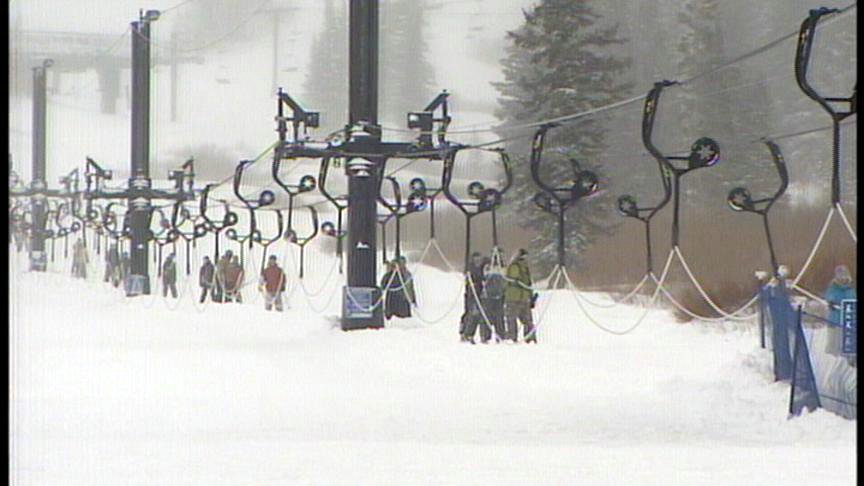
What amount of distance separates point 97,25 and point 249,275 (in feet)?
16.4

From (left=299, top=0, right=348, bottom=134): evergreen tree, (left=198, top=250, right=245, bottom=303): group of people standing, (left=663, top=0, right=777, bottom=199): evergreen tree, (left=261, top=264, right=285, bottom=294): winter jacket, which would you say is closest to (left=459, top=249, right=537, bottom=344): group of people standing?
(left=261, top=264, right=285, bottom=294): winter jacket

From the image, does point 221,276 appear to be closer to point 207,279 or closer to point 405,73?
point 207,279

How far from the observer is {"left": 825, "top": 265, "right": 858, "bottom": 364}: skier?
6660mm

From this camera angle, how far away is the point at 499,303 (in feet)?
33.8

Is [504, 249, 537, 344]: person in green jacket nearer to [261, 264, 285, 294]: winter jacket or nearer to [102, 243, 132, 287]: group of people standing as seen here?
[261, 264, 285, 294]: winter jacket

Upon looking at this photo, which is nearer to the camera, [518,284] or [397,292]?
[518,284]

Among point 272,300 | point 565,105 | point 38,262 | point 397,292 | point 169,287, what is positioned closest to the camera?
point 397,292

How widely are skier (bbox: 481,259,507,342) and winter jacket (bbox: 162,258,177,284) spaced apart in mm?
5778

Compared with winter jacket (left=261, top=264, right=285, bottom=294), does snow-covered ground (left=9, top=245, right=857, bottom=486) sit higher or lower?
lower

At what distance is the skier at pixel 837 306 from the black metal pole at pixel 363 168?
4239mm

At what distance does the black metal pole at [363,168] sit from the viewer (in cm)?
1038

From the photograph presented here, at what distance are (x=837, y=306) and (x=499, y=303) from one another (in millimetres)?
3773

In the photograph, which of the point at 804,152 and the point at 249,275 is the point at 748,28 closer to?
the point at 804,152

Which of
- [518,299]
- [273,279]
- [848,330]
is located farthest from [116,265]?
[848,330]
